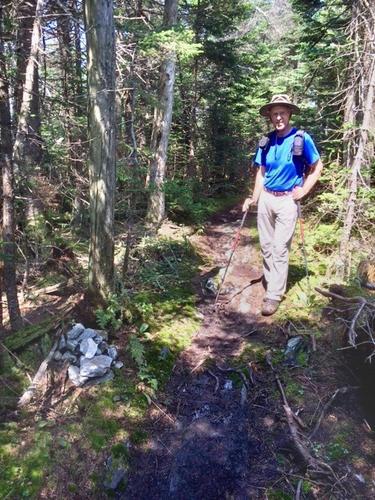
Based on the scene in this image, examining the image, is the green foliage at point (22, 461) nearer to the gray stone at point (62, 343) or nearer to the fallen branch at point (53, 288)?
the gray stone at point (62, 343)

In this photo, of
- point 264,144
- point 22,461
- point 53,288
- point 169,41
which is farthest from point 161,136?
point 22,461

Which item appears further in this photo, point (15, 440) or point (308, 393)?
point (308, 393)

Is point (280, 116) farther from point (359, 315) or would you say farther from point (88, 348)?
point (88, 348)

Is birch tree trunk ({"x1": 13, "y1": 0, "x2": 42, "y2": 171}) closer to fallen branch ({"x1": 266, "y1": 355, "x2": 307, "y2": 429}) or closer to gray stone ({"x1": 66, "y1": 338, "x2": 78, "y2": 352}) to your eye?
gray stone ({"x1": 66, "y1": 338, "x2": 78, "y2": 352})

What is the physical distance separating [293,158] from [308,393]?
3.18 meters

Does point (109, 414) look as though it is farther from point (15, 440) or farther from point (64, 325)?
point (64, 325)

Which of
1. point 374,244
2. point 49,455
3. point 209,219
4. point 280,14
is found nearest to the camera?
point 49,455

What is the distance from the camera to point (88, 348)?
466cm

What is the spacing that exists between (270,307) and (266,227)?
1.27 meters

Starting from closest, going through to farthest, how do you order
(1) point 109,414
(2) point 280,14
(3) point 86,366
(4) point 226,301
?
(1) point 109,414
(3) point 86,366
(4) point 226,301
(2) point 280,14

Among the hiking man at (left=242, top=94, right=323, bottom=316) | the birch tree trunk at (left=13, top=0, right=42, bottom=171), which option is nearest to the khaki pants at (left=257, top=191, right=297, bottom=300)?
the hiking man at (left=242, top=94, right=323, bottom=316)

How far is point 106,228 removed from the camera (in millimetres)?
5387

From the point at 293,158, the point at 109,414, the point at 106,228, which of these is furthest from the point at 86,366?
the point at 293,158

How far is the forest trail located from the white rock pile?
2.58 feet
